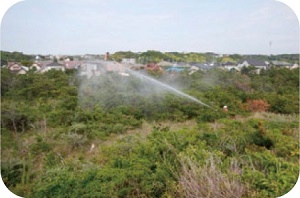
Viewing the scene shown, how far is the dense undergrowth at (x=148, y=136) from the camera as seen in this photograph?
5.23ft

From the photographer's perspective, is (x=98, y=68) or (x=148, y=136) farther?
(x=98, y=68)

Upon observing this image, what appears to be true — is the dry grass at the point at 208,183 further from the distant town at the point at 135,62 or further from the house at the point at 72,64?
the house at the point at 72,64

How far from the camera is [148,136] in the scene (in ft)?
7.88

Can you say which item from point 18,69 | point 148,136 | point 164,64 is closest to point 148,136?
point 148,136

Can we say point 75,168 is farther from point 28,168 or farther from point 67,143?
point 67,143

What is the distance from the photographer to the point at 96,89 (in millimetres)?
4062

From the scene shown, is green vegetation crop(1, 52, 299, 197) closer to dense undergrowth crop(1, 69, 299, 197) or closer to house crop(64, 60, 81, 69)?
dense undergrowth crop(1, 69, 299, 197)

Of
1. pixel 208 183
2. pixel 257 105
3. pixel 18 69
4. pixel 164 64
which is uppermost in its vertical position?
pixel 164 64

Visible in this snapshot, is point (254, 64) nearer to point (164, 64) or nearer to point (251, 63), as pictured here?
point (251, 63)

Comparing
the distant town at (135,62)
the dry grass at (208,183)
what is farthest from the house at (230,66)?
the dry grass at (208,183)

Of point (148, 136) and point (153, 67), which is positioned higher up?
point (153, 67)

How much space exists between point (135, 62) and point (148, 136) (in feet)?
4.99

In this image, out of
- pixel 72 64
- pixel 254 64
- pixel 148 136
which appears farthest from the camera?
pixel 254 64

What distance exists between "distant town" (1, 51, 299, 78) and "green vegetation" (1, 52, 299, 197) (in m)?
0.18
